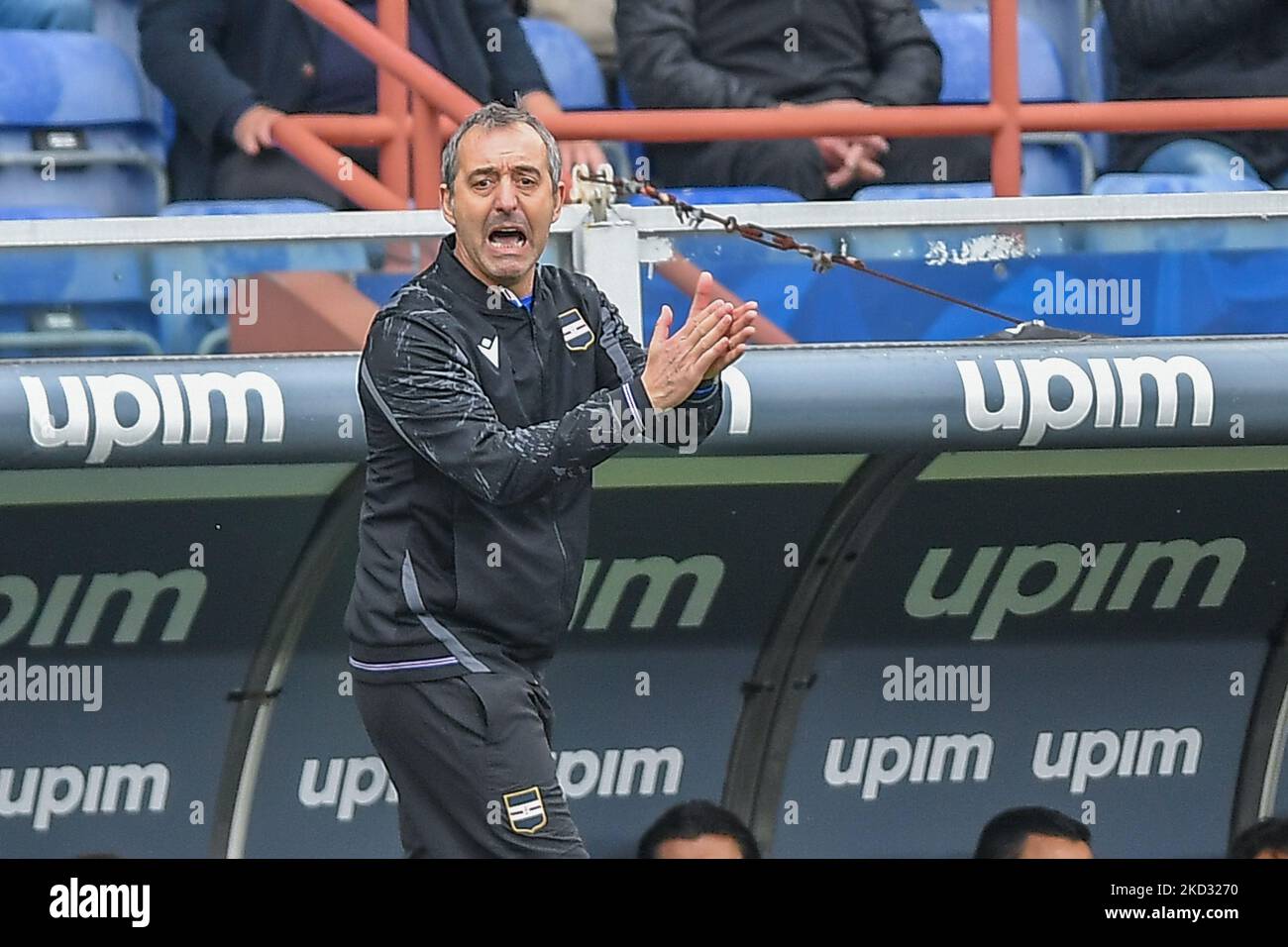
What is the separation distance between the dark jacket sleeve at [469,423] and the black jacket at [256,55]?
72.5 inches

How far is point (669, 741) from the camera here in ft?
17.9

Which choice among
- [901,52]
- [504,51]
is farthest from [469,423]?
[901,52]

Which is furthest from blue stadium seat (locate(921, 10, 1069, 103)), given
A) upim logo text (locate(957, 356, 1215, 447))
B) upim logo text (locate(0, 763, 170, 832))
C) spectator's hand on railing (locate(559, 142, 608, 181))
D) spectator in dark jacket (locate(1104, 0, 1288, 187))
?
upim logo text (locate(0, 763, 170, 832))

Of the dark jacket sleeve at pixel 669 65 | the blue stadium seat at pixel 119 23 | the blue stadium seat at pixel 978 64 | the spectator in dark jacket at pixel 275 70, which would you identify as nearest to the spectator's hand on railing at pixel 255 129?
the spectator in dark jacket at pixel 275 70

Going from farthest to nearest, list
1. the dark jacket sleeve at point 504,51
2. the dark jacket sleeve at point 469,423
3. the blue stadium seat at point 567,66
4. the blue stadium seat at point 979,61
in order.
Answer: the blue stadium seat at point 979,61 → the blue stadium seat at point 567,66 → the dark jacket sleeve at point 504,51 → the dark jacket sleeve at point 469,423

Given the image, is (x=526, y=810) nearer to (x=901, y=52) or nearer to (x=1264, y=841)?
(x=1264, y=841)

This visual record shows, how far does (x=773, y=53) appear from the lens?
217 inches

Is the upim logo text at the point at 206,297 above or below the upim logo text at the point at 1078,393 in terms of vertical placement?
above

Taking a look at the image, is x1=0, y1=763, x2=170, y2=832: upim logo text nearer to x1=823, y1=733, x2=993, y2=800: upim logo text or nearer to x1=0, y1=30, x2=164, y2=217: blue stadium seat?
x1=0, y1=30, x2=164, y2=217: blue stadium seat

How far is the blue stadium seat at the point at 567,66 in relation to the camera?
5.91 meters

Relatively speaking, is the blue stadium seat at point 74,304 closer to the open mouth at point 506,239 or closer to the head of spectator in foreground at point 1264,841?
the open mouth at point 506,239

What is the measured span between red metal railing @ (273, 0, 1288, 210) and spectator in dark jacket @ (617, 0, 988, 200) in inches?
8.4

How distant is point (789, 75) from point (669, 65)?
1.04 feet
